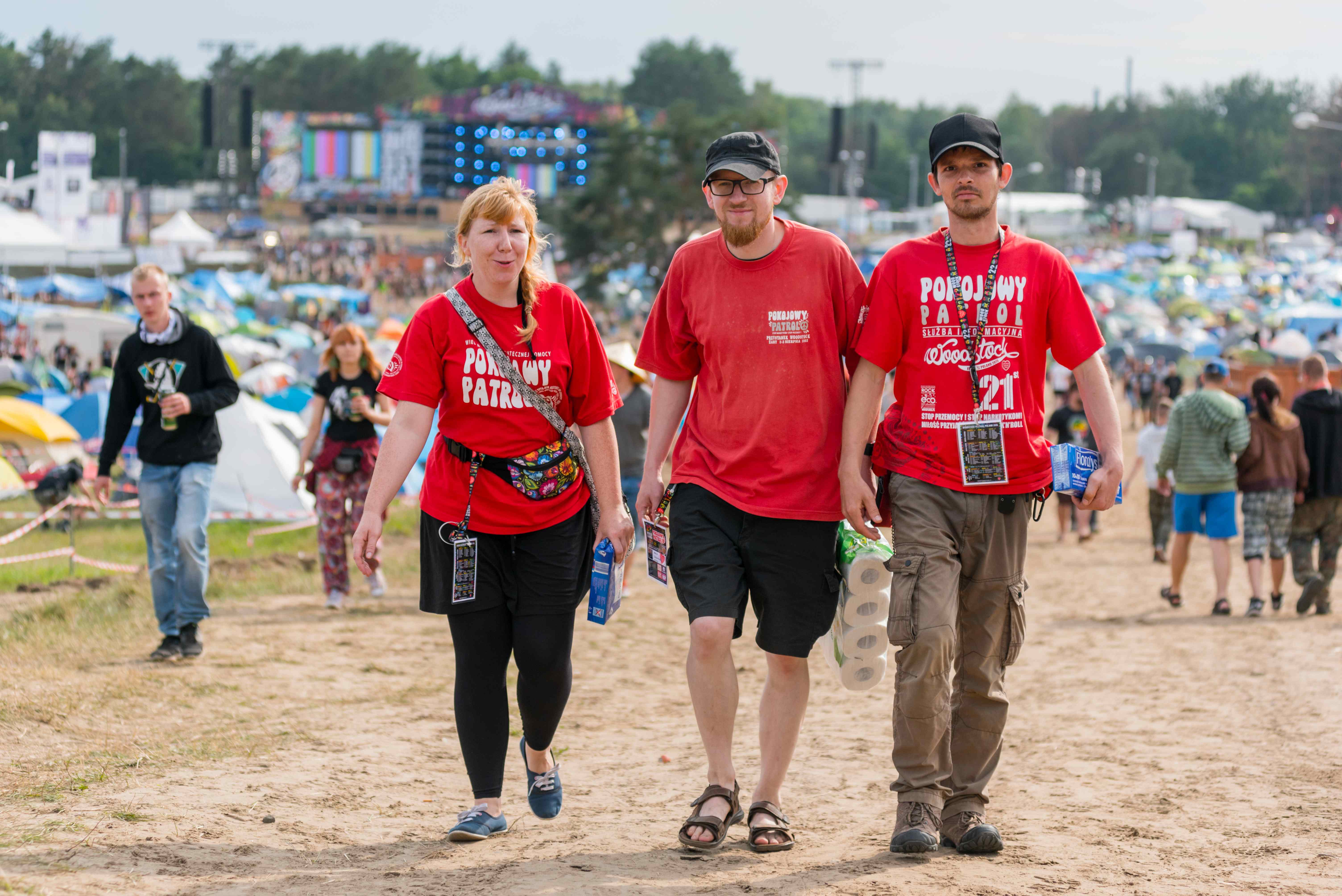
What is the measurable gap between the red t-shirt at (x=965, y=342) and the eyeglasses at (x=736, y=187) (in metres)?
0.41

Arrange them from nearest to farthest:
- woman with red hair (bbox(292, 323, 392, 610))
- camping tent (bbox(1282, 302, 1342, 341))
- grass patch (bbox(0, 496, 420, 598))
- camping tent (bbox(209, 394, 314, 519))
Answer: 1. woman with red hair (bbox(292, 323, 392, 610))
2. grass patch (bbox(0, 496, 420, 598))
3. camping tent (bbox(209, 394, 314, 519))
4. camping tent (bbox(1282, 302, 1342, 341))

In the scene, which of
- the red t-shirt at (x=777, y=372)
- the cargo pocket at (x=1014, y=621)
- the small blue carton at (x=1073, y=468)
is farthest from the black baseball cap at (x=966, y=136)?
the cargo pocket at (x=1014, y=621)

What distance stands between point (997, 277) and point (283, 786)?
9.59ft

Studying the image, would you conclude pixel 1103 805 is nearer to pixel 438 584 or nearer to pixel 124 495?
pixel 438 584

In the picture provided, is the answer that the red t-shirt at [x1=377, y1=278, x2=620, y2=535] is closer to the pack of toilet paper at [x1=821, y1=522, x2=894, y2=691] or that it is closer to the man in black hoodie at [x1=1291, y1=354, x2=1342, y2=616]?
the pack of toilet paper at [x1=821, y1=522, x2=894, y2=691]

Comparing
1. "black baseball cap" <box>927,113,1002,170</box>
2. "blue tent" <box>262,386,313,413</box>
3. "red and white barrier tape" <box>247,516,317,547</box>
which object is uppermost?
"black baseball cap" <box>927,113,1002,170</box>

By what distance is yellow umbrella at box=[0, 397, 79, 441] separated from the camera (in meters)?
17.7

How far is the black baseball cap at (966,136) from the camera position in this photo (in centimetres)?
379

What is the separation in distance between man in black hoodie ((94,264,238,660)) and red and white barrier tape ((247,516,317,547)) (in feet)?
24.8

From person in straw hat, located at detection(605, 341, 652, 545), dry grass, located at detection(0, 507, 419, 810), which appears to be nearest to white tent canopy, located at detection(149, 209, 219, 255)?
dry grass, located at detection(0, 507, 419, 810)

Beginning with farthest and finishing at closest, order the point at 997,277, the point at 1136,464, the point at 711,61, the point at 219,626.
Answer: the point at 711,61
the point at 1136,464
the point at 219,626
the point at 997,277

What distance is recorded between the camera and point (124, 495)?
56.7 ft

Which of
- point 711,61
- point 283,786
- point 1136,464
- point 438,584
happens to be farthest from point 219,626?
point 711,61

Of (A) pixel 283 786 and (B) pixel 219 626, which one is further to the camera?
(B) pixel 219 626
